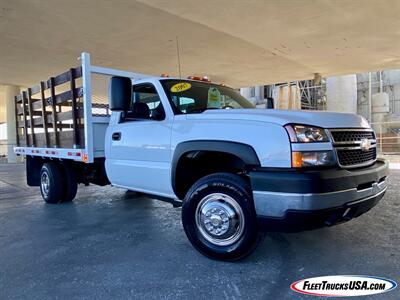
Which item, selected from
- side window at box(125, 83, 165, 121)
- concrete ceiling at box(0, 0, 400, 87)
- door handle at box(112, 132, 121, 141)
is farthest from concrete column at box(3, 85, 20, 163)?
side window at box(125, 83, 165, 121)

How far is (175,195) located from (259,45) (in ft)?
24.0

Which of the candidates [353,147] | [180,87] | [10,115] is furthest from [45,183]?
[10,115]

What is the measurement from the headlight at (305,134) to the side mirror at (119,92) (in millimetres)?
1844

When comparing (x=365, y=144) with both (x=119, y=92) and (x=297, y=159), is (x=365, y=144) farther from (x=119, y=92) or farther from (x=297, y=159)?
(x=119, y=92)

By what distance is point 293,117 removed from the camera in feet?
9.46

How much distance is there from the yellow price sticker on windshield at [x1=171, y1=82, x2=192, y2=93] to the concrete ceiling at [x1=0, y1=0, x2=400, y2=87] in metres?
3.45

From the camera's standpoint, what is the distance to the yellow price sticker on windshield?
12.9 feet

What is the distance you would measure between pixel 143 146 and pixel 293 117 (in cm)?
183

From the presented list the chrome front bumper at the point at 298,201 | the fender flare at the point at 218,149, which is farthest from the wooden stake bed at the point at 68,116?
the chrome front bumper at the point at 298,201

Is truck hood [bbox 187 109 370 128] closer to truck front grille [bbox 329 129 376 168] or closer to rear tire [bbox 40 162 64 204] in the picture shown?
truck front grille [bbox 329 129 376 168]

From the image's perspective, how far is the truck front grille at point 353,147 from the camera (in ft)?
9.48

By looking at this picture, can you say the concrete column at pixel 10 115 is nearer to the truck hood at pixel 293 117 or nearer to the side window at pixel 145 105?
the side window at pixel 145 105

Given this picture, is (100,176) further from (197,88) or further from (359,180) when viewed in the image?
(359,180)

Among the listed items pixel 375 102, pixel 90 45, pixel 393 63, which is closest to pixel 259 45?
pixel 90 45
